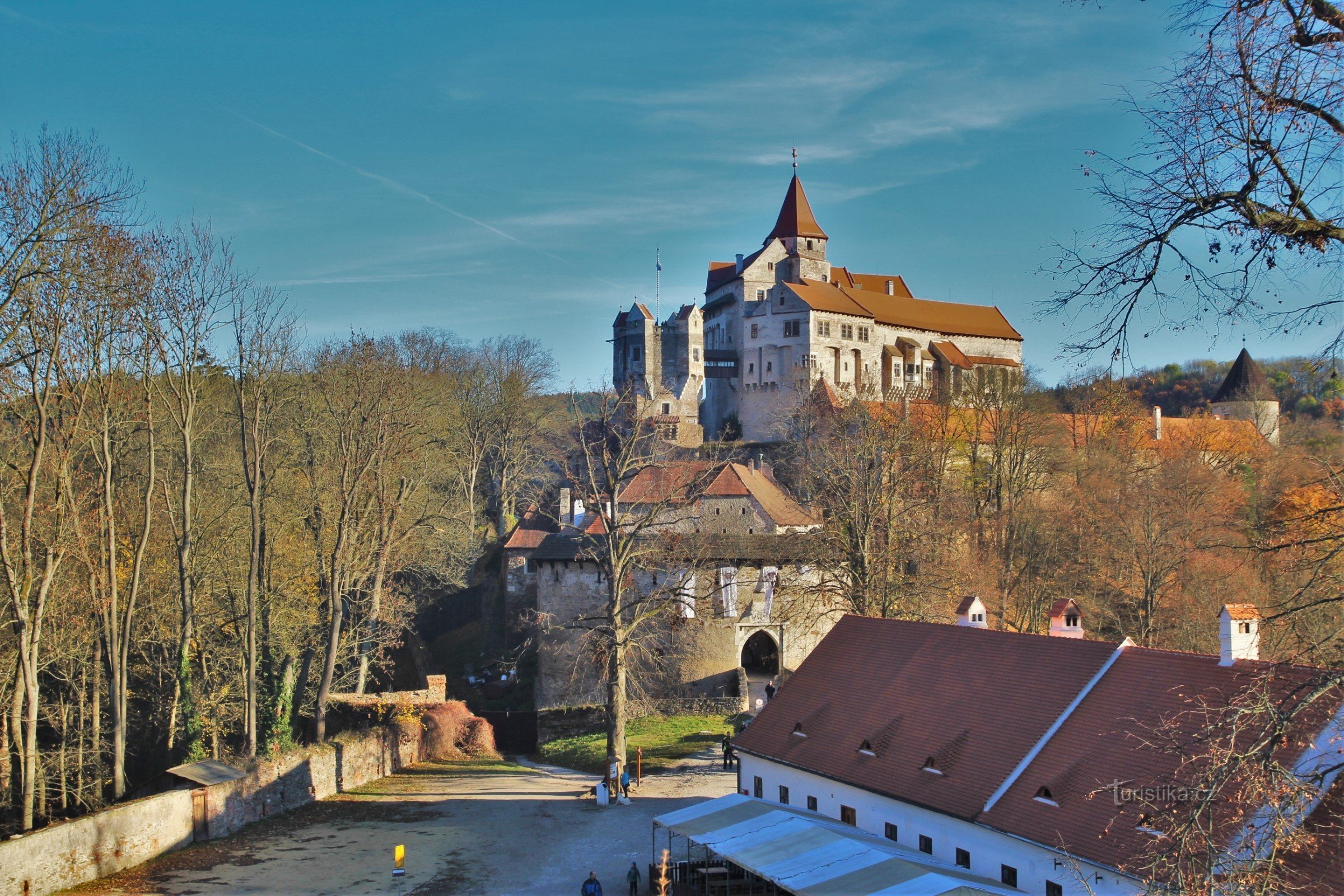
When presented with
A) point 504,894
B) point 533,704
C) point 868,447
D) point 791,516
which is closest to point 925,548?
point 868,447

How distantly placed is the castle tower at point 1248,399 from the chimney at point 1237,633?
58358 millimetres

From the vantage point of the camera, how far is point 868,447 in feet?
112

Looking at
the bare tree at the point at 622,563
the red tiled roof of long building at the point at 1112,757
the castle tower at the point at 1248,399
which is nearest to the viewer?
the red tiled roof of long building at the point at 1112,757

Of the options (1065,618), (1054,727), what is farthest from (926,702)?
(1065,618)

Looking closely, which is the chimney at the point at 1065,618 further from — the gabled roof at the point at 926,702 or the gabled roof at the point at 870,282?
the gabled roof at the point at 870,282

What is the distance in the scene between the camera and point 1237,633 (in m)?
15.0

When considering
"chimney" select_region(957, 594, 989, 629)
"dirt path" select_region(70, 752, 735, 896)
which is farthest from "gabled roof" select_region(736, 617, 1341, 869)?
"dirt path" select_region(70, 752, 735, 896)

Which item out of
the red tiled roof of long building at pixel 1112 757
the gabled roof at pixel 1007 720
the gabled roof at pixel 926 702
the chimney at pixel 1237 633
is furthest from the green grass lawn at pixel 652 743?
the chimney at pixel 1237 633

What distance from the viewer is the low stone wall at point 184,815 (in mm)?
16562

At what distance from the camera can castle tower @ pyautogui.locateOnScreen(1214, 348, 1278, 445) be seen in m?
68.7

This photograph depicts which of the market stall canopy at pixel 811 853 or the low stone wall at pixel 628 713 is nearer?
the market stall canopy at pixel 811 853

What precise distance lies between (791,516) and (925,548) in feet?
20.9

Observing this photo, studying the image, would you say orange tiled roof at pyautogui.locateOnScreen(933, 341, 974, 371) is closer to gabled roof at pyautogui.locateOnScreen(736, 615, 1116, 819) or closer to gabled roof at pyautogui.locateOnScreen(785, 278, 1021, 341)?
gabled roof at pyautogui.locateOnScreen(785, 278, 1021, 341)

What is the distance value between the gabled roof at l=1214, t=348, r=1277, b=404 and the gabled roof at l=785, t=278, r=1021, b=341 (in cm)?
1760
